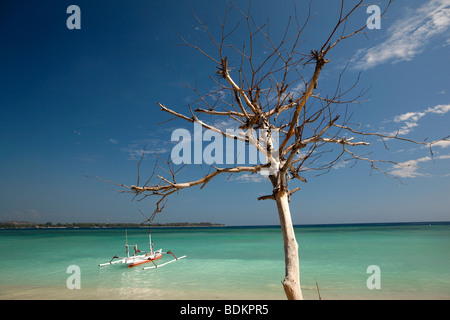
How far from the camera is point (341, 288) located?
375 inches

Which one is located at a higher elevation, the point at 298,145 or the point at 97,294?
the point at 298,145

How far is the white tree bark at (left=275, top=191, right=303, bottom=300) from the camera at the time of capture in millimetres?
1721

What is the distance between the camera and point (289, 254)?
179cm

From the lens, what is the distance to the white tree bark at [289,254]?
5.65 ft

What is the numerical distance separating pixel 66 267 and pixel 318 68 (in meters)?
17.7

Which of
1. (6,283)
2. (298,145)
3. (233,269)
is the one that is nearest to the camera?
(298,145)

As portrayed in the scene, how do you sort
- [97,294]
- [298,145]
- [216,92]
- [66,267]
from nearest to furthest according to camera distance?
[298,145], [216,92], [97,294], [66,267]
